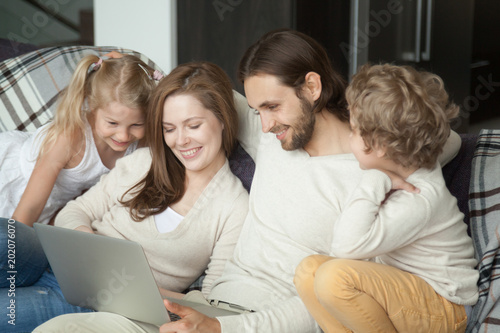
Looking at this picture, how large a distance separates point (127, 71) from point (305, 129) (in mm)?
708

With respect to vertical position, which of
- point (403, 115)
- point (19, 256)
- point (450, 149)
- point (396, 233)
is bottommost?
point (19, 256)

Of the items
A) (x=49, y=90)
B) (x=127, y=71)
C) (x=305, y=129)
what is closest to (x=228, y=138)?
(x=305, y=129)

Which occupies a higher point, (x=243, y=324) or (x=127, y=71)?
(x=127, y=71)

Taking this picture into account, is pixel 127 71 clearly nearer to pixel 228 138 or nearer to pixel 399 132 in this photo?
pixel 228 138

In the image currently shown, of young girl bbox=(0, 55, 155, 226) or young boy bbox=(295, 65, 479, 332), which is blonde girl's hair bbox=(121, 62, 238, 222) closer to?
young girl bbox=(0, 55, 155, 226)

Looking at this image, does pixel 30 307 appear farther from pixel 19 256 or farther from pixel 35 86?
pixel 35 86

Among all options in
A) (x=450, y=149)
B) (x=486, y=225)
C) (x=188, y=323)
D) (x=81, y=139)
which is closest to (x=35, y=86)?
(x=81, y=139)

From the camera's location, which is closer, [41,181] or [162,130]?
[162,130]

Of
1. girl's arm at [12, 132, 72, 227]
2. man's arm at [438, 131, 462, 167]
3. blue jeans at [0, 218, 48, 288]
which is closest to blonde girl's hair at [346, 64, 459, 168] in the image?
man's arm at [438, 131, 462, 167]

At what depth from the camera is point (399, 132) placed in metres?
1.33

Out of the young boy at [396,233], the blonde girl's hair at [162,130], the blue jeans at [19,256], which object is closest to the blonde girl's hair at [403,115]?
the young boy at [396,233]

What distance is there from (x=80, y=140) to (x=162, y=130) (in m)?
0.44

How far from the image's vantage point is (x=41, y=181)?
2057 millimetres

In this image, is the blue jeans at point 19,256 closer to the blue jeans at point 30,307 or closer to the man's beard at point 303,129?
the blue jeans at point 30,307
